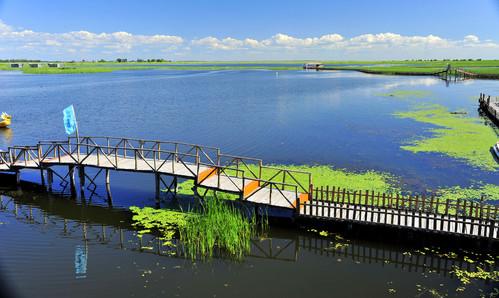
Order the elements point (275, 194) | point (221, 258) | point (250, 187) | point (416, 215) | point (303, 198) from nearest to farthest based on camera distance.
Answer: point (221, 258)
point (416, 215)
point (303, 198)
point (250, 187)
point (275, 194)

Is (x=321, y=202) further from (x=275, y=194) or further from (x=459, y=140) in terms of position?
(x=459, y=140)

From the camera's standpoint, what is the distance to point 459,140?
42.3m

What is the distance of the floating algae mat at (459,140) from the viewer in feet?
115

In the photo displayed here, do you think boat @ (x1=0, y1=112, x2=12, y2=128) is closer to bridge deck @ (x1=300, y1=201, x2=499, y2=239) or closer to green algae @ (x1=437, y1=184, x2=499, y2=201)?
bridge deck @ (x1=300, y1=201, x2=499, y2=239)

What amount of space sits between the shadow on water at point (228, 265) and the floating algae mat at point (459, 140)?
18439mm

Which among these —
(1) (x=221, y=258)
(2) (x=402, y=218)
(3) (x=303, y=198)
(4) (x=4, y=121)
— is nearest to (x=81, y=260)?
(1) (x=221, y=258)

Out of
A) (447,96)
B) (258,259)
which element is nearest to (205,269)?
(258,259)

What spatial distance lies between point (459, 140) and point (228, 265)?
34.6 metres

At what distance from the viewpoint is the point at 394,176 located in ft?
98.7

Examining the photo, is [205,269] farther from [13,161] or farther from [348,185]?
[13,161]

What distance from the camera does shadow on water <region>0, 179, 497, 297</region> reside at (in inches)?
631

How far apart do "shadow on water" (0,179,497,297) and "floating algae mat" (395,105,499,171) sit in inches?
726

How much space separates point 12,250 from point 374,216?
1825 centimetres

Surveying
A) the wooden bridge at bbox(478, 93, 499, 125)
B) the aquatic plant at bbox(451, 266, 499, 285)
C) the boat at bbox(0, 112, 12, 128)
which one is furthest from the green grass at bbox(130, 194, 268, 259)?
the wooden bridge at bbox(478, 93, 499, 125)
